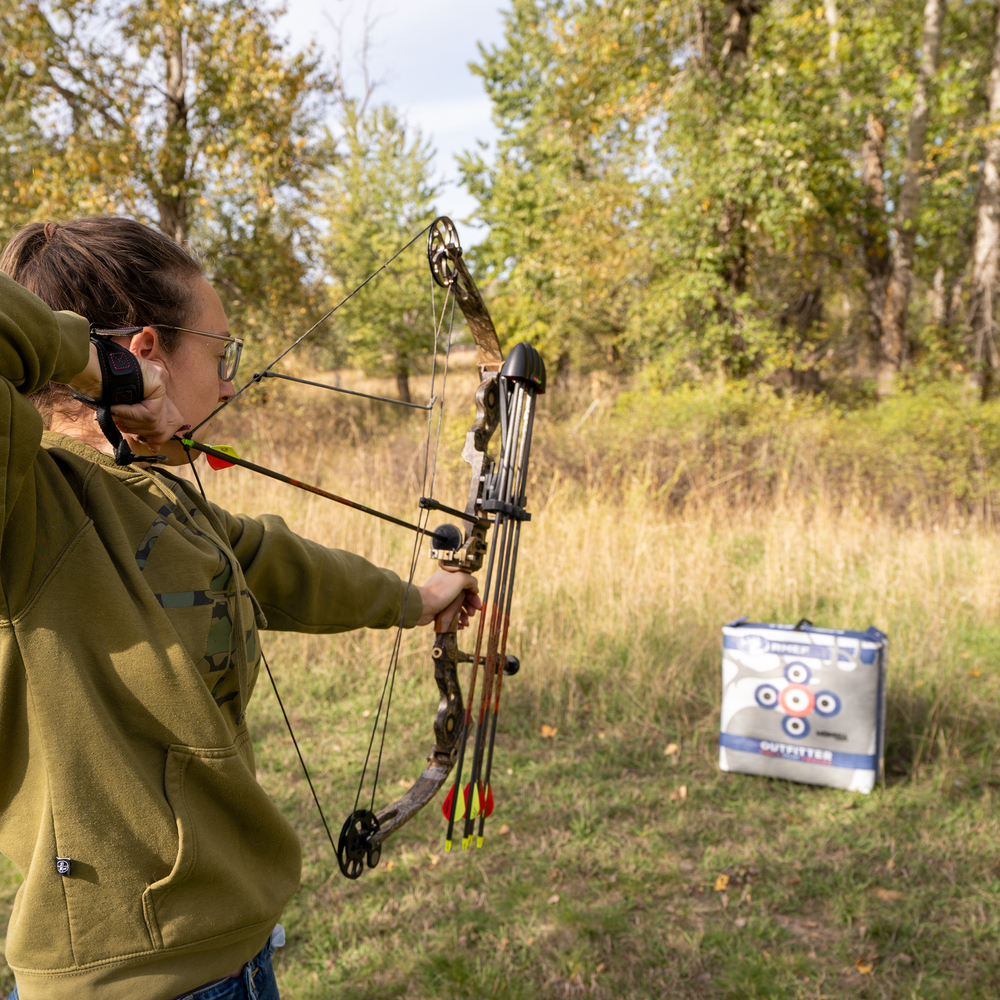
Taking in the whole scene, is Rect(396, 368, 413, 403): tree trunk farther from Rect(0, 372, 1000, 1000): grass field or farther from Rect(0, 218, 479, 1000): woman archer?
Rect(0, 218, 479, 1000): woman archer

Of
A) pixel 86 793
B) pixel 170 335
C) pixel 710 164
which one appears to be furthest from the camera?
pixel 710 164

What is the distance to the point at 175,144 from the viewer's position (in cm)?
893

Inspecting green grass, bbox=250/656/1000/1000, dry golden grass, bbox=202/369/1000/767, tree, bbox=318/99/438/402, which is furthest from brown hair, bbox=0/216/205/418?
tree, bbox=318/99/438/402

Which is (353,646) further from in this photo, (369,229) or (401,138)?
(401,138)

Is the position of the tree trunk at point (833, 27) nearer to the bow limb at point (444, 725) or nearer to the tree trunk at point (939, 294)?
the tree trunk at point (939, 294)

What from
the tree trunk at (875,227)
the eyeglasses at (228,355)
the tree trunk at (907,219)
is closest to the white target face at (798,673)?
the eyeglasses at (228,355)

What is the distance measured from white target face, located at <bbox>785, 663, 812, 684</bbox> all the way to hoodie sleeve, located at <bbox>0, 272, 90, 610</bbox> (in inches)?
104

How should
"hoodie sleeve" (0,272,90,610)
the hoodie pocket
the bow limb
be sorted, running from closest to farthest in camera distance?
"hoodie sleeve" (0,272,90,610), the hoodie pocket, the bow limb

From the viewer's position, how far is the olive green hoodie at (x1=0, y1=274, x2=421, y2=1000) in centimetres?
78

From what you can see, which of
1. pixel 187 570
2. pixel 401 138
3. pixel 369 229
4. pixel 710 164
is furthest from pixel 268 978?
pixel 401 138

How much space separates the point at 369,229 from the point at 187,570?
16.0 metres

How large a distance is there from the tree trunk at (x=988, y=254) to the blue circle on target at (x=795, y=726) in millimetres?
7345

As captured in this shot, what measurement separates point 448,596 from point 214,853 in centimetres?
84

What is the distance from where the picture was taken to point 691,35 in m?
8.93
